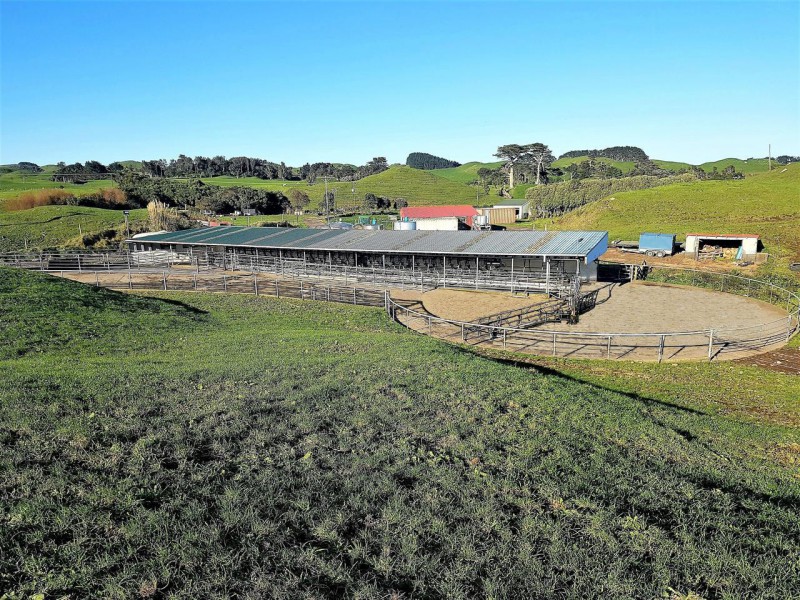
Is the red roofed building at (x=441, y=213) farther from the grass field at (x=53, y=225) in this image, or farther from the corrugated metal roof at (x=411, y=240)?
the grass field at (x=53, y=225)

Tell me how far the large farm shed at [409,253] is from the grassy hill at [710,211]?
1095 inches

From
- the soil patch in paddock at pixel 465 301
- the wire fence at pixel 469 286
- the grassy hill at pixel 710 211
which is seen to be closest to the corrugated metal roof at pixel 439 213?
the grassy hill at pixel 710 211

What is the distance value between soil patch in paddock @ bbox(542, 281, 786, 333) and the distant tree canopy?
92.1 metres

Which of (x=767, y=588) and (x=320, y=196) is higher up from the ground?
(x=320, y=196)

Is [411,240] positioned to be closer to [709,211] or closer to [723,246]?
[723,246]

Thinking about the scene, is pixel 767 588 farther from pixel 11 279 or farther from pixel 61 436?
A: pixel 11 279

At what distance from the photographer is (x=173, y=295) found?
3338cm

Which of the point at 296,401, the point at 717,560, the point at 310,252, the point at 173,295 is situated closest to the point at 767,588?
the point at 717,560

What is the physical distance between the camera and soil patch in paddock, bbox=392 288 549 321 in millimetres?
28766

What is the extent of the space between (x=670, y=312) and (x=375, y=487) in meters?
25.7

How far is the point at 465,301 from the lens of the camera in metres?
32.0

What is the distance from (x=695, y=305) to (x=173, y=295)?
33.6 metres

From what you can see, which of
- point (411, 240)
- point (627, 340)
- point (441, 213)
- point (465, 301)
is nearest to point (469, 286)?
point (465, 301)

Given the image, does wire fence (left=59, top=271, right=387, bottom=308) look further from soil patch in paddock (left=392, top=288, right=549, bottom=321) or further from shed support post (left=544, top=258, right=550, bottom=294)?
shed support post (left=544, top=258, right=550, bottom=294)
